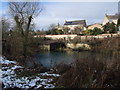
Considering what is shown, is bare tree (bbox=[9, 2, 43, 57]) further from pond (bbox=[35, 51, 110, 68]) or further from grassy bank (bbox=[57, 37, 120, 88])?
grassy bank (bbox=[57, 37, 120, 88])

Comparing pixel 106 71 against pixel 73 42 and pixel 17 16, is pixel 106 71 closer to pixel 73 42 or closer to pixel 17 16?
pixel 17 16

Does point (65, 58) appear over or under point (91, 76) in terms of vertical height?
under

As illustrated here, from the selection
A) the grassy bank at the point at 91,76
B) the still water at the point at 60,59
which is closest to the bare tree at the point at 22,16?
the still water at the point at 60,59

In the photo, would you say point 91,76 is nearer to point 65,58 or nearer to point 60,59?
point 60,59

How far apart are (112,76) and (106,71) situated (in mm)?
260

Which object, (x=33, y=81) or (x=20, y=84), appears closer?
(x=20, y=84)

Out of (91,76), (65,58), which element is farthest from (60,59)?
(91,76)

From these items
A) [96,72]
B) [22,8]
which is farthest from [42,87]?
[22,8]

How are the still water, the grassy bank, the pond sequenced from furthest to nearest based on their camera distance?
1. the still water
2. the pond
3. the grassy bank

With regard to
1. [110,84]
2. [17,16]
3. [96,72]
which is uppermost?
[17,16]

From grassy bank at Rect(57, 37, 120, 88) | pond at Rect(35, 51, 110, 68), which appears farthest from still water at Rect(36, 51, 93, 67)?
grassy bank at Rect(57, 37, 120, 88)

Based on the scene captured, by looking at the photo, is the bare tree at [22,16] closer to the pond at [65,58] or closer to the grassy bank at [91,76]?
the pond at [65,58]

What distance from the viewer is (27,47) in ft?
58.6

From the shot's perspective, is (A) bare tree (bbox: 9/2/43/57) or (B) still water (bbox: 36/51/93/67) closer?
(B) still water (bbox: 36/51/93/67)
